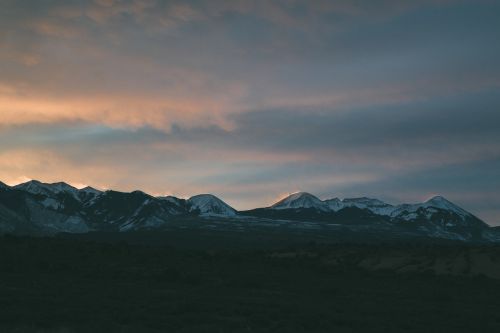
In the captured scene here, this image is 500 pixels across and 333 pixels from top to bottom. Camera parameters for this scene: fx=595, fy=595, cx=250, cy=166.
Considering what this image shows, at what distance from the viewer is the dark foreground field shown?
2594cm

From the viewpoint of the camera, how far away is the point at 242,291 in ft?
125

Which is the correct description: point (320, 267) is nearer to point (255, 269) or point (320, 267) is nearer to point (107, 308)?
point (255, 269)

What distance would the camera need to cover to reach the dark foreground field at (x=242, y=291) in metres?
25.9

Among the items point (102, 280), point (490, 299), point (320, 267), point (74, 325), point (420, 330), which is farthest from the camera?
point (320, 267)

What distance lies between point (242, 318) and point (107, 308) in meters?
6.48

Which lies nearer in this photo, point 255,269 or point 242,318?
point 242,318

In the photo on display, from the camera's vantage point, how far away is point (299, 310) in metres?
30.0

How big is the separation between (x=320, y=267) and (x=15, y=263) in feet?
91.6

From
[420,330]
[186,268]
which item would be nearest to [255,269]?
[186,268]

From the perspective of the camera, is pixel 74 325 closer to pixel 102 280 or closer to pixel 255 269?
pixel 102 280

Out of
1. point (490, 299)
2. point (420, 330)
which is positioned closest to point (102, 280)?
point (420, 330)

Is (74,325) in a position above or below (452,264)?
below

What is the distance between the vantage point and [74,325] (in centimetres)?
2370

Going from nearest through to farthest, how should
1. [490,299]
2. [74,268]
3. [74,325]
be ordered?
[74,325]
[490,299]
[74,268]
